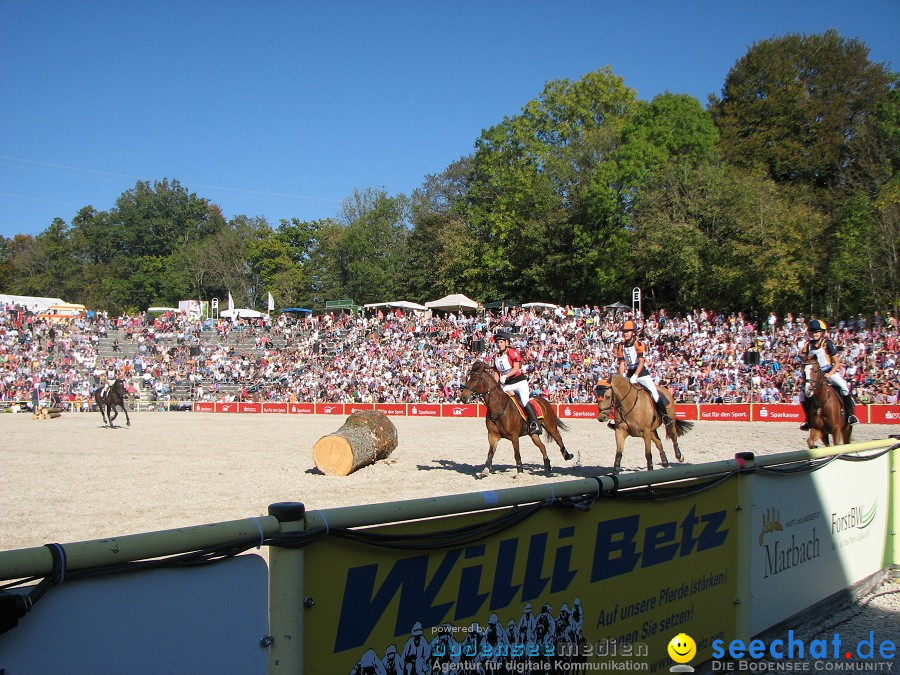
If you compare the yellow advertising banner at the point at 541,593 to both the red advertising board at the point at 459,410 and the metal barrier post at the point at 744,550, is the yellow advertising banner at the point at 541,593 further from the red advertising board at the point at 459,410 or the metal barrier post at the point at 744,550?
the red advertising board at the point at 459,410

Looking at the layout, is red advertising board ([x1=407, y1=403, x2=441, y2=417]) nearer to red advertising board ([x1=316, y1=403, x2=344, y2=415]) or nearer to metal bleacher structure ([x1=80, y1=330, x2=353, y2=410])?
red advertising board ([x1=316, y1=403, x2=344, y2=415])

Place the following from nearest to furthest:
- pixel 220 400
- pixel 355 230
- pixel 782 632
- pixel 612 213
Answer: pixel 782 632
pixel 220 400
pixel 612 213
pixel 355 230

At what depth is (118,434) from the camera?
24.6 m

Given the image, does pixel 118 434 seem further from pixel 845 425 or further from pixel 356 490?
pixel 845 425

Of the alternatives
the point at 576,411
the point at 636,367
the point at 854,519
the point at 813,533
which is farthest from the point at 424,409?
the point at 813,533

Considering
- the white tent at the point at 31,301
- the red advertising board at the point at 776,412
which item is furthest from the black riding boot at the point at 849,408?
the white tent at the point at 31,301

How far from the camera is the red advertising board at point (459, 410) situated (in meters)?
34.4

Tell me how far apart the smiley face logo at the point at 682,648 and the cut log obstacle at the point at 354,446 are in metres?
10.4

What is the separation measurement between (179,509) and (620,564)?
832 cm

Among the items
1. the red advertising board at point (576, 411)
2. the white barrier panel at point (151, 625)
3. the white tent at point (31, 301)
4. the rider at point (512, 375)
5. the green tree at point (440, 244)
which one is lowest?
the red advertising board at point (576, 411)

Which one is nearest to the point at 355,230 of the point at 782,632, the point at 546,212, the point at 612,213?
the point at 546,212

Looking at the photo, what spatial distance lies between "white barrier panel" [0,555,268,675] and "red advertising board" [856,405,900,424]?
27.5 meters

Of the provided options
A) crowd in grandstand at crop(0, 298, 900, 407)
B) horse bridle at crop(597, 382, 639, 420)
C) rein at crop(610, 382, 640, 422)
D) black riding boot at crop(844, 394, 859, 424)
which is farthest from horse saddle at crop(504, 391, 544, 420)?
crowd in grandstand at crop(0, 298, 900, 407)

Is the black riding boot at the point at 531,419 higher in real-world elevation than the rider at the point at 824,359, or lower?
lower
